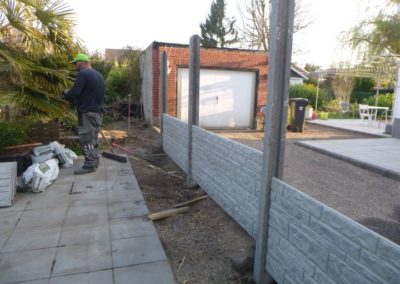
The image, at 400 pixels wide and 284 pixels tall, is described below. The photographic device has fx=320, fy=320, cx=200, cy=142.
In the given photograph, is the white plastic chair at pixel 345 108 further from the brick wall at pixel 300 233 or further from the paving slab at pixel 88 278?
the paving slab at pixel 88 278

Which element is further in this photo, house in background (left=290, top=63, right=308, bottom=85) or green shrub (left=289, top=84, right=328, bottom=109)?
house in background (left=290, top=63, right=308, bottom=85)

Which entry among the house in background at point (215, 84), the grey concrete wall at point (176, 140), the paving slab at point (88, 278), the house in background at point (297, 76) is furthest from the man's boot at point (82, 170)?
the house in background at point (297, 76)

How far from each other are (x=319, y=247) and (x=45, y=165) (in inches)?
165

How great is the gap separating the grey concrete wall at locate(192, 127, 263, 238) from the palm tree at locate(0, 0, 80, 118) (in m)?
2.56

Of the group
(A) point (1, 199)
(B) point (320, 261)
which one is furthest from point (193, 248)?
(A) point (1, 199)

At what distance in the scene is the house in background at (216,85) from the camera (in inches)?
466

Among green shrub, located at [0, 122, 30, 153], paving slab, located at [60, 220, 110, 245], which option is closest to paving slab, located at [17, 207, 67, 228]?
paving slab, located at [60, 220, 110, 245]

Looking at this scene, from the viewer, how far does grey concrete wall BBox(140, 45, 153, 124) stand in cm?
1192

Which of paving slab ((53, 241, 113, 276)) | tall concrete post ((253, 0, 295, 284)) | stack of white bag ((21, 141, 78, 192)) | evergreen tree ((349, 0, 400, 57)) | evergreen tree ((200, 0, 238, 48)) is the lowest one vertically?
paving slab ((53, 241, 113, 276))

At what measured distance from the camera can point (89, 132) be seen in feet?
17.6

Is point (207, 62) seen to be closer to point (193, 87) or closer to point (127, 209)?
point (193, 87)

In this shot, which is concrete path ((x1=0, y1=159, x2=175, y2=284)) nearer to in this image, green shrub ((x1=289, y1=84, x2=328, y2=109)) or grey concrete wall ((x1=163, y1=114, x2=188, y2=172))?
grey concrete wall ((x1=163, y1=114, x2=188, y2=172))

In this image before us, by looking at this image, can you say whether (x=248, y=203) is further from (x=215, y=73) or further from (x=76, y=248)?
(x=215, y=73)

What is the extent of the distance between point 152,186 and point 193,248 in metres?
2.06
